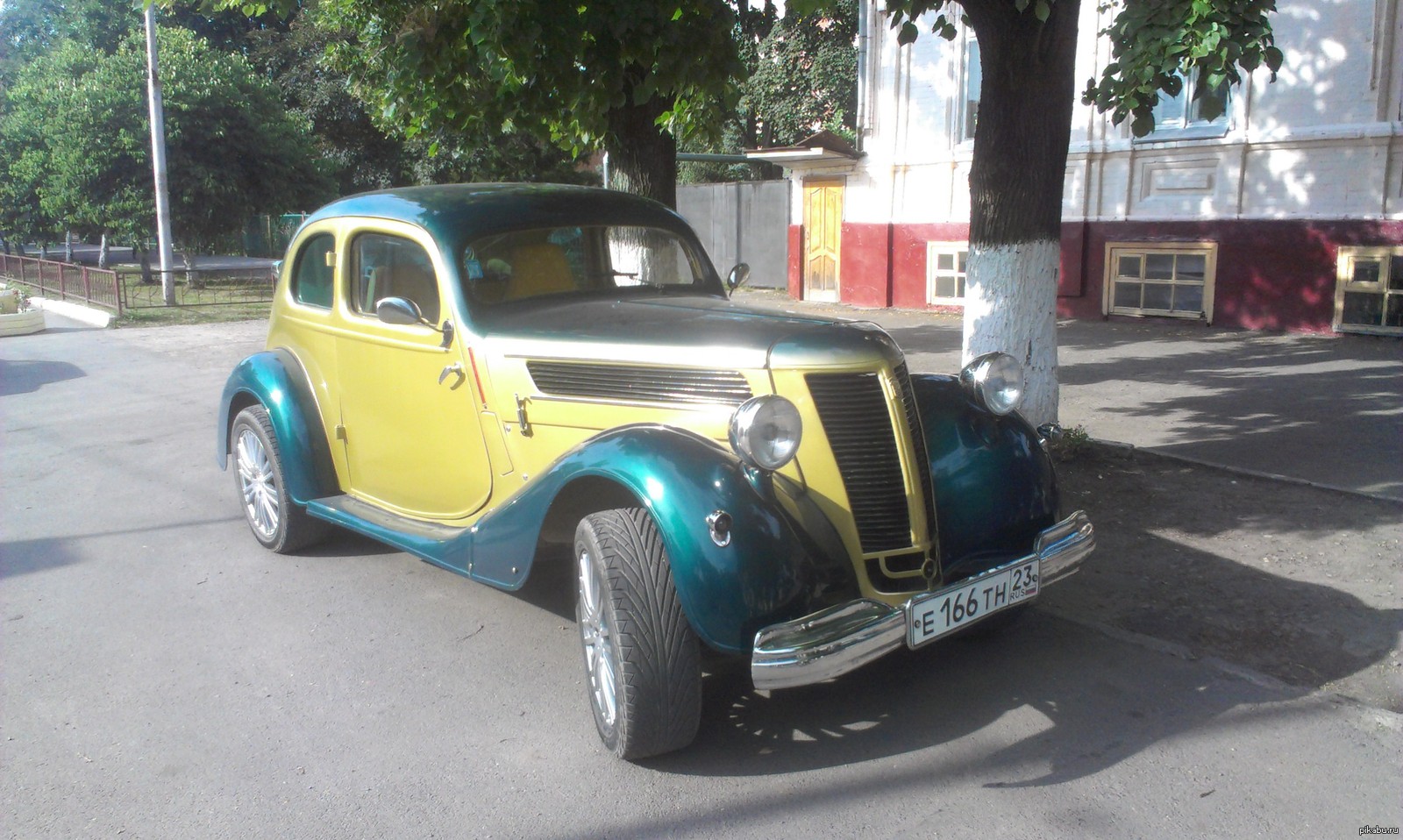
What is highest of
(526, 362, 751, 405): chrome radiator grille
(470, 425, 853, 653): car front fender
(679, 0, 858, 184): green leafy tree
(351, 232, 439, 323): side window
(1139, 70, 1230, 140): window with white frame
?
(679, 0, 858, 184): green leafy tree

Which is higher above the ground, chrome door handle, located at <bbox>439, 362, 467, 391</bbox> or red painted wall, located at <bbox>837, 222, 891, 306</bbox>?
red painted wall, located at <bbox>837, 222, 891, 306</bbox>

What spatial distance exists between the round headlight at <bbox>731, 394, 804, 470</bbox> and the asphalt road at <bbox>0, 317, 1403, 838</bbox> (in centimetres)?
101

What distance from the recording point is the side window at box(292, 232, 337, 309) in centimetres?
539

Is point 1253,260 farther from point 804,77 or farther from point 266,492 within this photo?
point 804,77

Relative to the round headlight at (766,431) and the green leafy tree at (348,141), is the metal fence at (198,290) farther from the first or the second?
the round headlight at (766,431)

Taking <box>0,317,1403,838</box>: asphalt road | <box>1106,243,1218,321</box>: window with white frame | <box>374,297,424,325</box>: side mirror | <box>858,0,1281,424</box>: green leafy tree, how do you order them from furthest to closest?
<box>1106,243,1218,321</box>: window with white frame < <box>858,0,1281,424</box>: green leafy tree < <box>374,297,424,325</box>: side mirror < <box>0,317,1403,838</box>: asphalt road

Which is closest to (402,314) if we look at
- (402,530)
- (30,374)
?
(402,530)

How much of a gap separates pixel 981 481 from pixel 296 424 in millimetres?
3371

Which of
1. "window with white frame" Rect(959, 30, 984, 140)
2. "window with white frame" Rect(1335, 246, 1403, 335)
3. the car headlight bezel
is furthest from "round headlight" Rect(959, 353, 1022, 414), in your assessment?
"window with white frame" Rect(959, 30, 984, 140)

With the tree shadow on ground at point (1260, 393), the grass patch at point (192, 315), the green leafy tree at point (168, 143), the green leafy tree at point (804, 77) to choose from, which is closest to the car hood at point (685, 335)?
the tree shadow on ground at point (1260, 393)

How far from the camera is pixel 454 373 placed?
4480mm

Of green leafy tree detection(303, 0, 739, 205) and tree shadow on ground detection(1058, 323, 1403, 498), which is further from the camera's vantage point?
tree shadow on ground detection(1058, 323, 1403, 498)

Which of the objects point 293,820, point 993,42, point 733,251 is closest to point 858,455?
point 293,820

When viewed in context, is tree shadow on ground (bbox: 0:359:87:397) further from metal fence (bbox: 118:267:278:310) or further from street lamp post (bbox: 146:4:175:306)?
street lamp post (bbox: 146:4:175:306)
